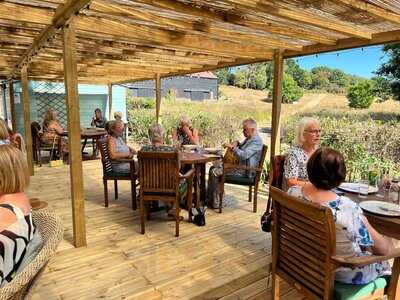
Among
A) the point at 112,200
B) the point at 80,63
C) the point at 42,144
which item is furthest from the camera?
the point at 42,144

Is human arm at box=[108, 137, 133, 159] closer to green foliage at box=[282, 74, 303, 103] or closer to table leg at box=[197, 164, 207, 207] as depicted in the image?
table leg at box=[197, 164, 207, 207]

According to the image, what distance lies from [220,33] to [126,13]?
116 cm

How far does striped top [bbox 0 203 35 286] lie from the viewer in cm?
121

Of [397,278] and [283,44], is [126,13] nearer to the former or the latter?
[283,44]

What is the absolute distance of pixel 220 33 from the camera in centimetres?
337

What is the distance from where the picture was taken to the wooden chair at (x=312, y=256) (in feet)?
4.63

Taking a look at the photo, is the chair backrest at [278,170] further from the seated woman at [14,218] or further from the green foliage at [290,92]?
the green foliage at [290,92]

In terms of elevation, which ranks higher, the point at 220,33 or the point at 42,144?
the point at 220,33

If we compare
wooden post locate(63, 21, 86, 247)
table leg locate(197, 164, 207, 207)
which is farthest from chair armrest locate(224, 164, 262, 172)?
wooden post locate(63, 21, 86, 247)

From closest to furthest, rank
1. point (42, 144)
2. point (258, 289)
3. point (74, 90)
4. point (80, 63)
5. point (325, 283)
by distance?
point (325, 283)
point (258, 289)
point (74, 90)
point (80, 63)
point (42, 144)

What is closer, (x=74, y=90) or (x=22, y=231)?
(x=22, y=231)

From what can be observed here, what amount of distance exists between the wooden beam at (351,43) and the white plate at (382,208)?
2146mm

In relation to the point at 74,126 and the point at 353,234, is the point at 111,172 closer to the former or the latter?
the point at 74,126

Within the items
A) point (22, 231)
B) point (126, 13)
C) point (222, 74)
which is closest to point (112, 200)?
point (126, 13)
